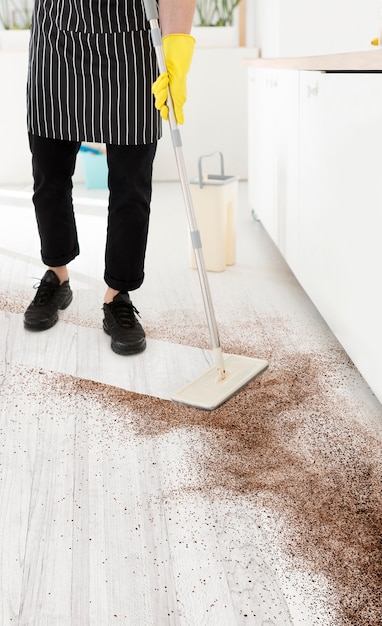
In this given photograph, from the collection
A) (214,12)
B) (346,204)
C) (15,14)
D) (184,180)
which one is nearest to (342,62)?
(346,204)

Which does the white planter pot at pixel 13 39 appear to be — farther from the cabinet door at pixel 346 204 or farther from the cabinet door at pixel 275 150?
the cabinet door at pixel 346 204

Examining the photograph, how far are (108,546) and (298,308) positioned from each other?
1.21 metres

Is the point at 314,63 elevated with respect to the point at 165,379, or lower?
elevated

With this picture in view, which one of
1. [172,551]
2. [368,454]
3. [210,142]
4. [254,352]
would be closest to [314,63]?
[254,352]

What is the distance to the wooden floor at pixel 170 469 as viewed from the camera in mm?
1045

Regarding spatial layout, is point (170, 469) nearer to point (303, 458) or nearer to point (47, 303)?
point (303, 458)

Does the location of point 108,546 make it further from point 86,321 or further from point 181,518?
point 86,321

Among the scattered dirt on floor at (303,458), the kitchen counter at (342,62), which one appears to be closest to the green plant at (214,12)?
the kitchen counter at (342,62)

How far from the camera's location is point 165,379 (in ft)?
5.71

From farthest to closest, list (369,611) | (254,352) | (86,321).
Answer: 1. (86,321)
2. (254,352)
3. (369,611)

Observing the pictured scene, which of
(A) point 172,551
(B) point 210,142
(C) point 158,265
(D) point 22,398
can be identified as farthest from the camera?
(B) point 210,142

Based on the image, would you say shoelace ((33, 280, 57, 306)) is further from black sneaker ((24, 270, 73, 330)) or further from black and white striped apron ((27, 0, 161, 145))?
black and white striped apron ((27, 0, 161, 145))

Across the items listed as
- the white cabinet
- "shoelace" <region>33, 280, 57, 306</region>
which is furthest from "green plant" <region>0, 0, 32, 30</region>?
"shoelace" <region>33, 280, 57, 306</region>

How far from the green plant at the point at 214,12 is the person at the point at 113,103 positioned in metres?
2.74
